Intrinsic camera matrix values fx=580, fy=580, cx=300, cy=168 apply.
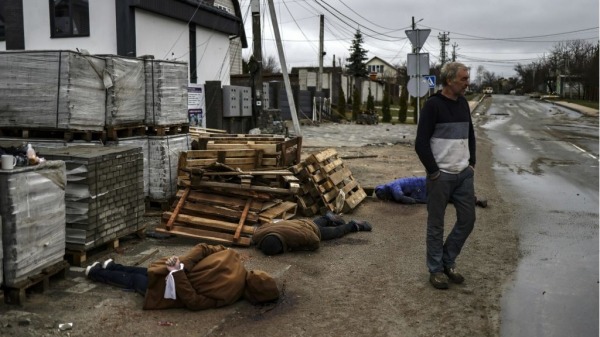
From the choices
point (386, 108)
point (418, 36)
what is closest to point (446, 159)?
point (418, 36)

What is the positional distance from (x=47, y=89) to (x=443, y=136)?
4856mm

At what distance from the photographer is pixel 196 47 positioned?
19.8 metres

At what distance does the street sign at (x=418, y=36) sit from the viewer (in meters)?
14.8

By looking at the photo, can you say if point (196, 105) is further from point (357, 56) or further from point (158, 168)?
point (357, 56)

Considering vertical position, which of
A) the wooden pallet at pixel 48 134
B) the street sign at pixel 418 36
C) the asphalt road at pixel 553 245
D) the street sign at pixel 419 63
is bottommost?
the asphalt road at pixel 553 245

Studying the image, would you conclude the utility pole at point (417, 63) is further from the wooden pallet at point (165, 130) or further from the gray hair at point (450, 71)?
the gray hair at point (450, 71)

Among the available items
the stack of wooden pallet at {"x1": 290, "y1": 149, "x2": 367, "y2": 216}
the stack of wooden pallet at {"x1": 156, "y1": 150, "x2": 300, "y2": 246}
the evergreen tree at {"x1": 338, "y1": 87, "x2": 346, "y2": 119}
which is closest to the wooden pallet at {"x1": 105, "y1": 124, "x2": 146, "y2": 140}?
the stack of wooden pallet at {"x1": 156, "y1": 150, "x2": 300, "y2": 246}

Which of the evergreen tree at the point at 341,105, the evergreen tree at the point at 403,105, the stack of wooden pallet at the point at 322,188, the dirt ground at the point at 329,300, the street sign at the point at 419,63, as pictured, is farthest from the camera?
the evergreen tree at the point at 341,105

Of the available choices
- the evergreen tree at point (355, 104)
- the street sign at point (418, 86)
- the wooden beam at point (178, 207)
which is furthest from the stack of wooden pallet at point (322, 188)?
the evergreen tree at point (355, 104)

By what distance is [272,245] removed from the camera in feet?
21.4

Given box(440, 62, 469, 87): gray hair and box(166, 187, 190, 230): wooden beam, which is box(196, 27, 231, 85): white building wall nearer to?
box(166, 187, 190, 230): wooden beam

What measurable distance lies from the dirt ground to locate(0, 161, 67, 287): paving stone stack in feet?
1.04

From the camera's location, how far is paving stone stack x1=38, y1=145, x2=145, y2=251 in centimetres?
583

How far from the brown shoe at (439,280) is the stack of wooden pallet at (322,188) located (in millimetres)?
3202
